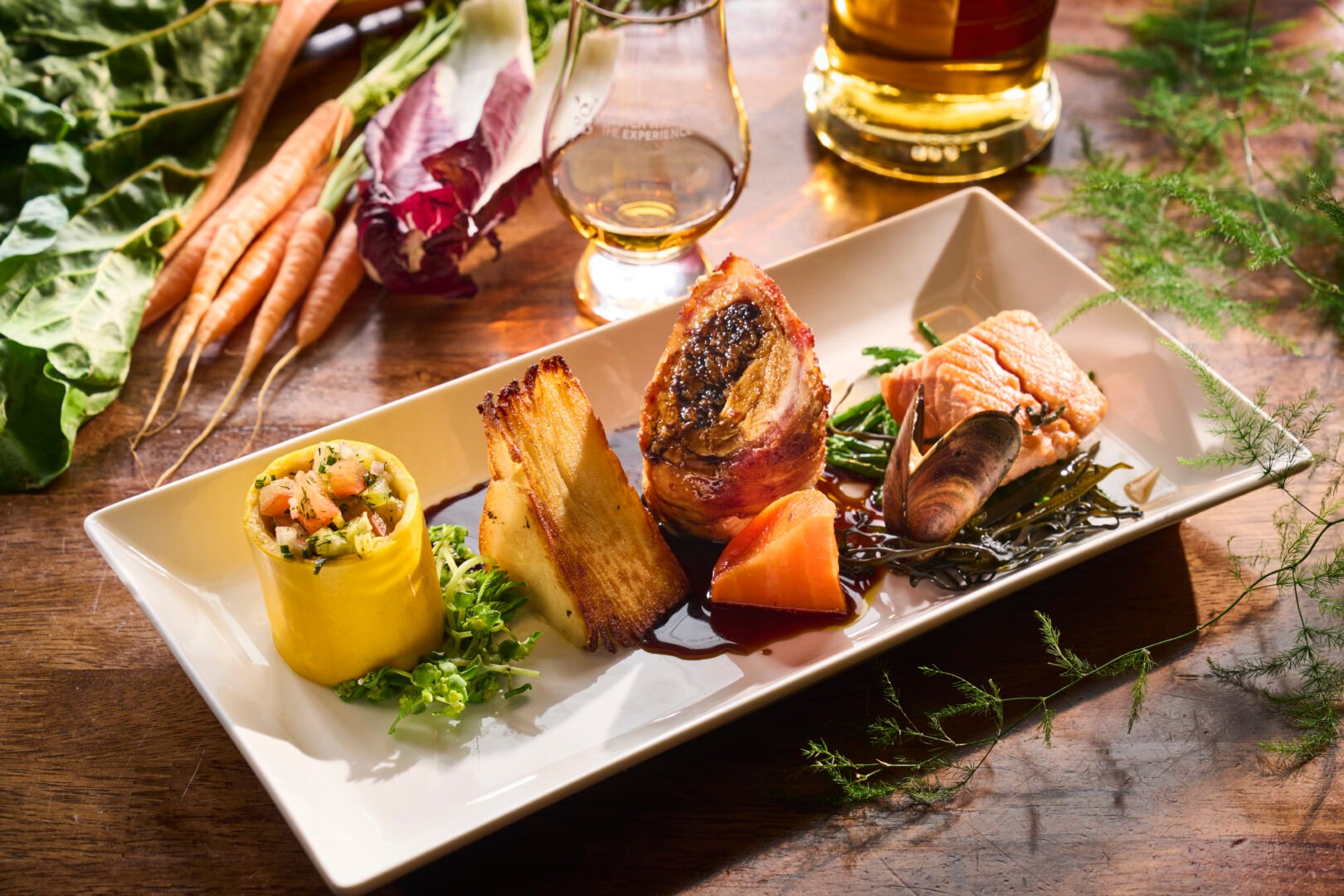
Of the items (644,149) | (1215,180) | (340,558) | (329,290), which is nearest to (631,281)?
(644,149)

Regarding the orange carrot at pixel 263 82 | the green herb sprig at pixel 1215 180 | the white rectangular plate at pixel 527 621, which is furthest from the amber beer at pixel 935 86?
the orange carrot at pixel 263 82

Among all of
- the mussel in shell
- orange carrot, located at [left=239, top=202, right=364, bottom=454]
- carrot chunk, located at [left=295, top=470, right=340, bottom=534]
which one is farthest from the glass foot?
carrot chunk, located at [left=295, top=470, right=340, bottom=534]

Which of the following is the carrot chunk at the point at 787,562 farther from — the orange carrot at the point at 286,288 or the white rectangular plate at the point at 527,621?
the orange carrot at the point at 286,288

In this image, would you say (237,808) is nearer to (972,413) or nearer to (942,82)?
(972,413)

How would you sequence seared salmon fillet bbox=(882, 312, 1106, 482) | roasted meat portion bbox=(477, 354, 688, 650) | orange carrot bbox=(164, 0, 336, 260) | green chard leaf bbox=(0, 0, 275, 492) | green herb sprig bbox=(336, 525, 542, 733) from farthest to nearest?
1. orange carrot bbox=(164, 0, 336, 260)
2. green chard leaf bbox=(0, 0, 275, 492)
3. seared salmon fillet bbox=(882, 312, 1106, 482)
4. roasted meat portion bbox=(477, 354, 688, 650)
5. green herb sprig bbox=(336, 525, 542, 733)

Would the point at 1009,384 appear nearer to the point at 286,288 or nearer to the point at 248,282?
the point at 286,288

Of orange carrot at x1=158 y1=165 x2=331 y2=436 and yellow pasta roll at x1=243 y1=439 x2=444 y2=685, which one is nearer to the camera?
yellow pasta roll at x1=243 y1=439 x2=444 y2=685

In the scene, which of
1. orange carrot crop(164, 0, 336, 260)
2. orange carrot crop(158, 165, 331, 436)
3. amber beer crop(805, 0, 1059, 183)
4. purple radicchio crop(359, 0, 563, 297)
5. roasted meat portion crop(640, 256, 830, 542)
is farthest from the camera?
orange carrot crop(164, 0, 336, 260)

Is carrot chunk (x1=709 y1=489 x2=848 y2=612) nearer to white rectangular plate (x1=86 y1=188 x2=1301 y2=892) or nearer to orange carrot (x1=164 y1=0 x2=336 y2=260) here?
white rectangular plate (x1=86 y1=188 x2=1301 y2=892)

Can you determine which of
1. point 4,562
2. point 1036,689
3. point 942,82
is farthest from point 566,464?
point 942,82
